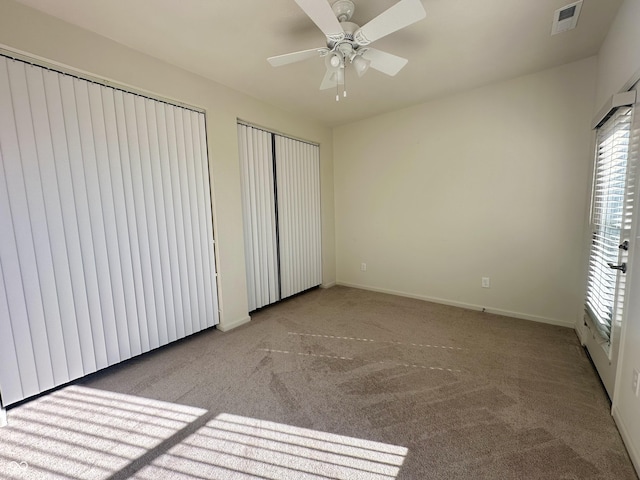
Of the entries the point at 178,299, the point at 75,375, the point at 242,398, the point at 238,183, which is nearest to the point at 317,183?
the point at 238,183

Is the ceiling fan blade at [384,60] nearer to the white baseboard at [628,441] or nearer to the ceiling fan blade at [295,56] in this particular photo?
the ceiling fan blade at [295,56]

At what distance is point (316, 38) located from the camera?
7.04 ft

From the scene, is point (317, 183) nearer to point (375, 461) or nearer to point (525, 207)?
point (525, 207)

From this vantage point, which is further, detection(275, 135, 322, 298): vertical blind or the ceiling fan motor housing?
detection(275, 135, 322, 298): vertical blind

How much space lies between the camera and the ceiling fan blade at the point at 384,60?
73.5 inches

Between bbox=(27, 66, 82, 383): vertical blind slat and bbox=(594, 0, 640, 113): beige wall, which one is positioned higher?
bbox=(594, 0, 640, 113): beige wall

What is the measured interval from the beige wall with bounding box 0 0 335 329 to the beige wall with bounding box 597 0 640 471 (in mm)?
3028

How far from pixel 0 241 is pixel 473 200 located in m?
4.16

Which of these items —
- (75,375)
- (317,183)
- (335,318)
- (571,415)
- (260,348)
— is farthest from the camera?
(317,183)

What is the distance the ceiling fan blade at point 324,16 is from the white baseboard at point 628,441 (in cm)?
269

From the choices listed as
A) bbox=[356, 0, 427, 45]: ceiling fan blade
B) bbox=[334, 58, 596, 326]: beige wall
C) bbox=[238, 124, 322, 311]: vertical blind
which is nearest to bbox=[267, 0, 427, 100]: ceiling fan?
bbox=[356, 0, 427, 45]: ceiling fan blade

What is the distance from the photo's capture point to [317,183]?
168 inches

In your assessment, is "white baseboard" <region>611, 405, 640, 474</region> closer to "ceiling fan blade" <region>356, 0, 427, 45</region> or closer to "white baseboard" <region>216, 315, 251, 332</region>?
"ceiling fan blade" <region>356, 0, 427, 45</region>

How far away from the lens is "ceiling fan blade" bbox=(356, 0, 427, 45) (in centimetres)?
138
